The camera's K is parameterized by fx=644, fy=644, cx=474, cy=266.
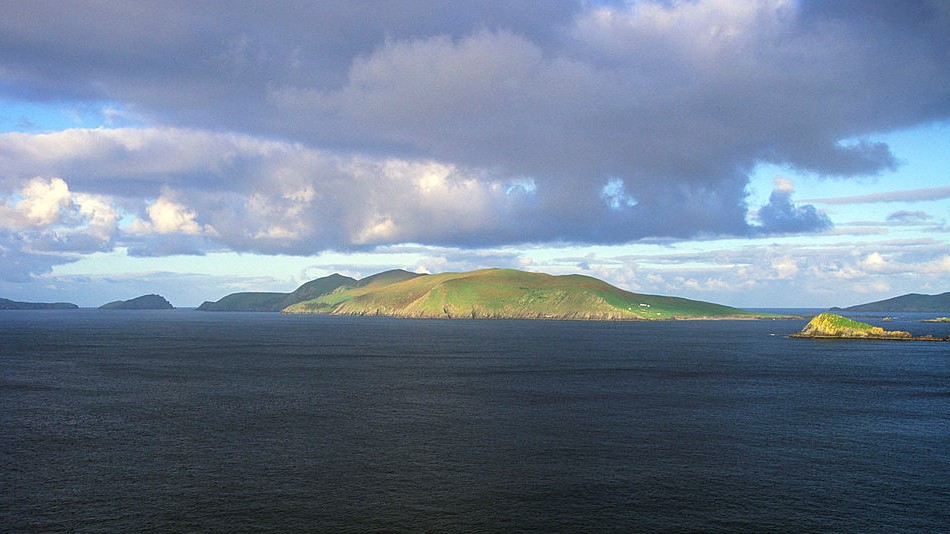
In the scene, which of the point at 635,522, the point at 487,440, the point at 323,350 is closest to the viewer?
the point at 635,522

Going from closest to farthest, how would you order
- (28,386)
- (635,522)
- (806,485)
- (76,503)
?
1. (635,522)
2. (76,503)
3. (806,485)
4. (28,386)

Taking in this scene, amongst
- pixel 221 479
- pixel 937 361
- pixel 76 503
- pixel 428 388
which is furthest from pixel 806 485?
pixel 937 361

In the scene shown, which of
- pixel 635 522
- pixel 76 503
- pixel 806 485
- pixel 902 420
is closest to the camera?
pixel 635 522

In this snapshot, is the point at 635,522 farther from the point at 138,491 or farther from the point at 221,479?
the point at 138,491

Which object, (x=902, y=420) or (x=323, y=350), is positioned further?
(x=323, y=350)

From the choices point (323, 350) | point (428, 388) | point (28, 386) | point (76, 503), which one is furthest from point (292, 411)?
point (323, 350)

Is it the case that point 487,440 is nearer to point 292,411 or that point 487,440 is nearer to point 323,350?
point 292,411
